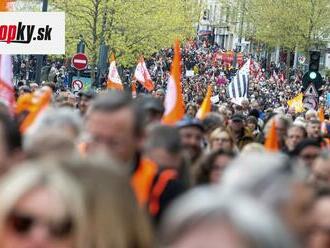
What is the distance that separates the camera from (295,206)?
13.9 feet

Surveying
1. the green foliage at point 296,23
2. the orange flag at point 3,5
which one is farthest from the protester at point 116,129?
the green foliage at point 296,23

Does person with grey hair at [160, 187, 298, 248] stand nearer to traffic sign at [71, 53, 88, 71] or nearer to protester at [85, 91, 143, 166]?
protester at [85, 91, 143, 166]

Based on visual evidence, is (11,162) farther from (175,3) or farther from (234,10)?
(234,10)

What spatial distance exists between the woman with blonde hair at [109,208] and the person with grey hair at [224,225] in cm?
72

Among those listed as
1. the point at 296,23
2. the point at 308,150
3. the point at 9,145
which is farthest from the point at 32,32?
the point at 296,23

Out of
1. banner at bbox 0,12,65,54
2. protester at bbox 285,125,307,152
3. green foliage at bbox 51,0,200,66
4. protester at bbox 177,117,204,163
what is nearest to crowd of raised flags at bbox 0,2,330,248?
protester at bbox 177,117,204,163

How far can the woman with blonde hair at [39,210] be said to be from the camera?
3.67 metres

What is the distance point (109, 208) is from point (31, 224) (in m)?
0.26

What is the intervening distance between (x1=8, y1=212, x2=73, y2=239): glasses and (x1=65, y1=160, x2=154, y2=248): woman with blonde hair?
84 millimetres

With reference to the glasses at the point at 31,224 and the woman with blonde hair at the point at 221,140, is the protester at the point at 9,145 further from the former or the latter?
the woman with blonde hair at the point at 221,140

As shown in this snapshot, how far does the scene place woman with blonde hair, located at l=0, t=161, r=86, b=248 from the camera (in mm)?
3672

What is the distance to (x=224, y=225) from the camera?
2.97 meters

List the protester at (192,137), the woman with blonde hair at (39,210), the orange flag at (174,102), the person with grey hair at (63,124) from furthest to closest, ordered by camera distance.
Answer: the orange flag at (174,102), the protester at (192,137), the person with grey hair at (63,124), the woman with blonde hair at (39,210)

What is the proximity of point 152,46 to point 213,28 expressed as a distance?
62258 millimetres
